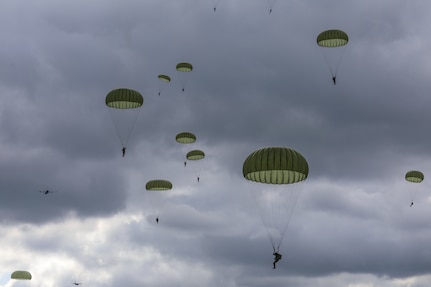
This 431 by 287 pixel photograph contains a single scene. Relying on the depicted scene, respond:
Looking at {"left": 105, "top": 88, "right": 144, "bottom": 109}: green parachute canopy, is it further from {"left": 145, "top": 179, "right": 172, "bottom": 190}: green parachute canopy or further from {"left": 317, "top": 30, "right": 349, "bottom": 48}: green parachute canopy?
{"left": 317, "top": 30, "right": 349, "bottom": 48}: green parachute canopy

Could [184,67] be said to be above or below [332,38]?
above

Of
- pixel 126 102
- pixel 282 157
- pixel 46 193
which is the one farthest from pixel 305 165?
pixel 46 193

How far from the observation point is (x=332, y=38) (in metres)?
83.9

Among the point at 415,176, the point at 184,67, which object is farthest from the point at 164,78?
the point at 415,176

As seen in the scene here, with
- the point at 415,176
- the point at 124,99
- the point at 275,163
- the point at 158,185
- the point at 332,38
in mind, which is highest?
the point at 332,38

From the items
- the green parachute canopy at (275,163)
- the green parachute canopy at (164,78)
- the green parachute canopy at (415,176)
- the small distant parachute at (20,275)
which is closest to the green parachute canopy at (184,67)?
the green parachute canopy at (164,78)

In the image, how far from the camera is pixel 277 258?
190ft

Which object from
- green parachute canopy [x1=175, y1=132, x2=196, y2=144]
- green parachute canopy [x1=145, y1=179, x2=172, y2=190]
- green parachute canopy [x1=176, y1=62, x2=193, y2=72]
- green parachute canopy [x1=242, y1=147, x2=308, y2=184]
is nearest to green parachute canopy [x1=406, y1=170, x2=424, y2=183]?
green parachute canopy [x1=175, y1=132, x2=196, y2=144]

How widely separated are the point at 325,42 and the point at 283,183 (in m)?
31.6

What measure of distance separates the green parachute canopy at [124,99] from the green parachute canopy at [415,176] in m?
54.0

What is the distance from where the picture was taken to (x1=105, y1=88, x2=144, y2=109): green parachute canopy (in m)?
79.4

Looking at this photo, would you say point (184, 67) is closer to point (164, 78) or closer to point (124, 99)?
point (164, 78)

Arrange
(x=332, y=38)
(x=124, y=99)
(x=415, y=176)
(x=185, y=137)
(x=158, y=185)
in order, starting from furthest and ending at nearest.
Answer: (x=415, y=176)
(x=185, y=137)
(x=158, y=185)
(x=332, y=38)
(x=124, y=99)

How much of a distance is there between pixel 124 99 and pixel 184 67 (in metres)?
28.4
